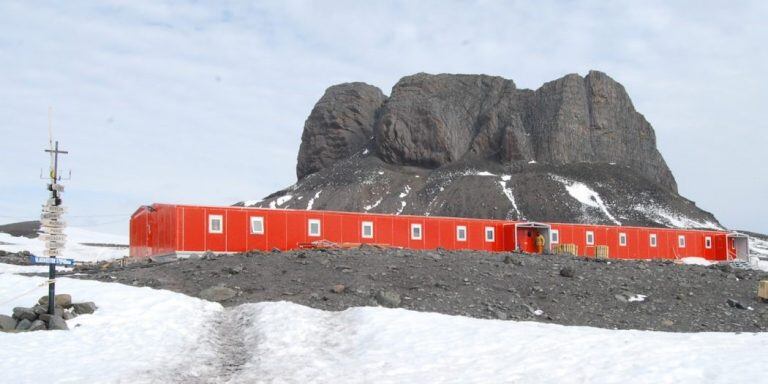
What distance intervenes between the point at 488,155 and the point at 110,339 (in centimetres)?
10274

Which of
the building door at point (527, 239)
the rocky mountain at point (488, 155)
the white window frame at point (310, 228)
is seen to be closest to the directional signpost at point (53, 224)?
the white window frame at point (310, 228)

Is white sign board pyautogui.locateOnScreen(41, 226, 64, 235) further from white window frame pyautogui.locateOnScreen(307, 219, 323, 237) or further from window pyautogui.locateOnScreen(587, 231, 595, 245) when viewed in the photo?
window pyautogui.locateOnScreen(587, 231, 595, 245)

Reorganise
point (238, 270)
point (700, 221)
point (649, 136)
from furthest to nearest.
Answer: point (649, 136) → point (700, 221) → point (238, 270)

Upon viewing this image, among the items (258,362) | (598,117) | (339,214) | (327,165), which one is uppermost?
(598,117)

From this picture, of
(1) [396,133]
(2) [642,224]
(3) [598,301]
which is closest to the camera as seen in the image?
(3) [598,301]

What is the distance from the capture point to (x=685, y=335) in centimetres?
1476

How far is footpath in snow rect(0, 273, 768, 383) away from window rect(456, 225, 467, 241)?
2465cm

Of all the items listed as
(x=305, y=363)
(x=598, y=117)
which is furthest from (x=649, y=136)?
(x=305, y=363)

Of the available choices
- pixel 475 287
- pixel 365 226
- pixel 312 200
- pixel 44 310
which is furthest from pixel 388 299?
pixel 312 200

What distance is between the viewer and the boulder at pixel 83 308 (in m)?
16.7

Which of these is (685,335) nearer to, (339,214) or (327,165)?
(339,214)

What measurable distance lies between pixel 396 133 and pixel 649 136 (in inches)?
1875

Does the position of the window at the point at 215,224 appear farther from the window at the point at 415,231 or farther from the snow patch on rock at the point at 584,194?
the snow patch on rock at the point at 584,194

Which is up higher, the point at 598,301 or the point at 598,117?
the point at 598,117
